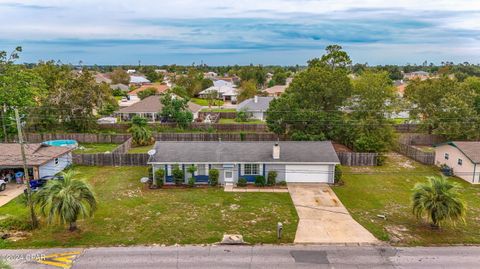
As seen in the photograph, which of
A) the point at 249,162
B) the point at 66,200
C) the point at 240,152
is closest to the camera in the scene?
the point at 66,200

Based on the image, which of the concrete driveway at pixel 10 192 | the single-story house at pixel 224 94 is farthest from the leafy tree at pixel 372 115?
the single-story house at pixel 224 94

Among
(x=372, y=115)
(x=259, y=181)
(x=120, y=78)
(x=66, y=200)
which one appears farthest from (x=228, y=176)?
(x=120, y=78)

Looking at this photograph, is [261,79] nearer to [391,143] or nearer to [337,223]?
[391,143]

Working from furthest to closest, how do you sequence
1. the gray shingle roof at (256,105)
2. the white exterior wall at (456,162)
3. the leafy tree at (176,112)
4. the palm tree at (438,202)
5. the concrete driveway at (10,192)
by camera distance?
the gray shingle roof at (256,105) → the leafy tree at (176,112) → the white exterior wall at (456,162) → the concrete driveway at (10,192) → the palm tree at (438,202)

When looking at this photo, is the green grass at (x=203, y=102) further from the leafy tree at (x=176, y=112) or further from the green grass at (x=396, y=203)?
the green grass at (x=396, y=203)

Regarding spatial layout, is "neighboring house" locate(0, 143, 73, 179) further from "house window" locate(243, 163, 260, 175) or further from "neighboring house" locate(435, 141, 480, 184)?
"neighboring house" locate(435, 141, 480, 184)

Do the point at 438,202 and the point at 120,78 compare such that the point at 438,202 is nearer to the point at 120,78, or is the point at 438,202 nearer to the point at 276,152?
the point at 276,152

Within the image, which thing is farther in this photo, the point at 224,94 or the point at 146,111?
the point at 224,94
